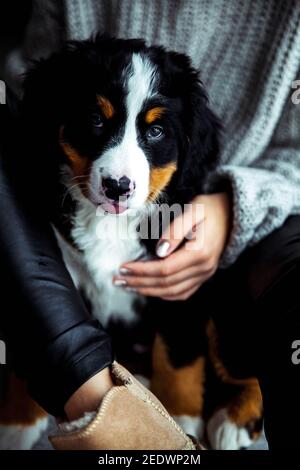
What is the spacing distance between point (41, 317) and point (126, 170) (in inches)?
13.4

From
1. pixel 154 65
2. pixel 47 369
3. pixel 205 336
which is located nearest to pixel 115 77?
pixel 154 65

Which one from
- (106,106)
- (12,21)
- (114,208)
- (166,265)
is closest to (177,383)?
(166,265)

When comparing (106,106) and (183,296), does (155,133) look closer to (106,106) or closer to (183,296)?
(106,106)

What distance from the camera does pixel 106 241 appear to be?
4.79 feet

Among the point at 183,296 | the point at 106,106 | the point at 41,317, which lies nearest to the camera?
the point at 41,317

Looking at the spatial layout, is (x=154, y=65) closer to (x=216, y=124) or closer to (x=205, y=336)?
(x=216, y=124)

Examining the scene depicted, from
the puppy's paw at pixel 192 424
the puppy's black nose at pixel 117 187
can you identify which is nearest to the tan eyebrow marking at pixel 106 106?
the puppy's black nose at pixel 117 187

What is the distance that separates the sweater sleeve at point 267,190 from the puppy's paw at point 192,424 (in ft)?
1.40

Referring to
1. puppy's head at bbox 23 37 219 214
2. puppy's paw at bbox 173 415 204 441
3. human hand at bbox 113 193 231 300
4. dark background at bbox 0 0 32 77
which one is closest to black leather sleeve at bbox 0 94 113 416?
puppy's head at bbox 23 37 219 214

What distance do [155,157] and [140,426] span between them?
570mm

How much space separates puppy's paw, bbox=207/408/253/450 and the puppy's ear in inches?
24.0

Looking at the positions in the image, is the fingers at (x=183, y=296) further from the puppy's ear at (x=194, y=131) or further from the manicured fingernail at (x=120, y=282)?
the puppy's ear at (x=194, y=131)

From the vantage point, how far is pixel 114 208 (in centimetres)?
130

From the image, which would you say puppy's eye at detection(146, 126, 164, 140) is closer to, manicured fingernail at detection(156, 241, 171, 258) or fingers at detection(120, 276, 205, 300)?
manicured fingernail at detection(156, 241, 171, 258)
